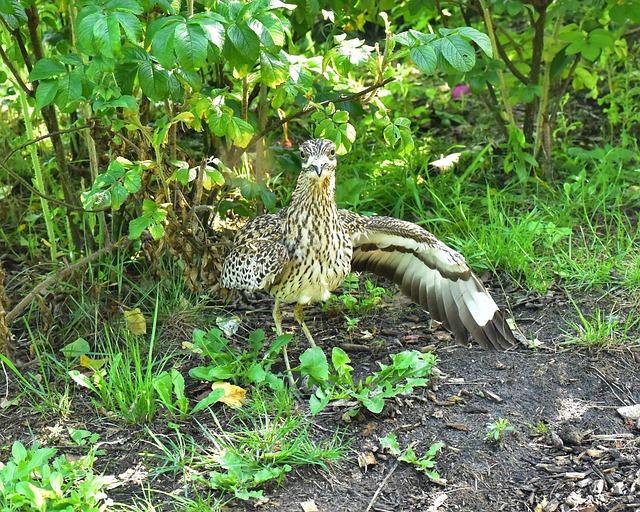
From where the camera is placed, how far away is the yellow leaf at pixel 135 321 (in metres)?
4.45

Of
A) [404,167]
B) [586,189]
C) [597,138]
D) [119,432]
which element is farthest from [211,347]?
[597,138]

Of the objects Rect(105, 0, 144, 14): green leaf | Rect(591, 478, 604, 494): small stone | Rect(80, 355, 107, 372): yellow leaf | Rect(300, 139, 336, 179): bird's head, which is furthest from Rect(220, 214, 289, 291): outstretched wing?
Rect(591, 478, 604, 494): small stone

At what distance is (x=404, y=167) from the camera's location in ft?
18.0

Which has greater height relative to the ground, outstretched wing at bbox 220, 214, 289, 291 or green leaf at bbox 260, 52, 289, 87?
green leaf at bbox 260, 52, 289, 87

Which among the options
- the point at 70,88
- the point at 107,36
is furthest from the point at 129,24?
the point at 70,88

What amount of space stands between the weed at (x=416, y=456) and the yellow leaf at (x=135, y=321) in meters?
1.41

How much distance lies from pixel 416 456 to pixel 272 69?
1.63 meters

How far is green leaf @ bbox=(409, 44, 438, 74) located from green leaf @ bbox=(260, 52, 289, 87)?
1.67 ft

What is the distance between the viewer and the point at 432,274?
4.49 m

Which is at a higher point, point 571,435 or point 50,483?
point 50,483

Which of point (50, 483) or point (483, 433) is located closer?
point (50, 483)

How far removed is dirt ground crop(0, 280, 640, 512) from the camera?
3469mm

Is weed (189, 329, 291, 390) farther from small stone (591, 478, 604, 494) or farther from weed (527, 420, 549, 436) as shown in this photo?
small stone (591, 478, 604, 494)

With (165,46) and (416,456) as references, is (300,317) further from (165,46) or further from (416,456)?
(165,46)
